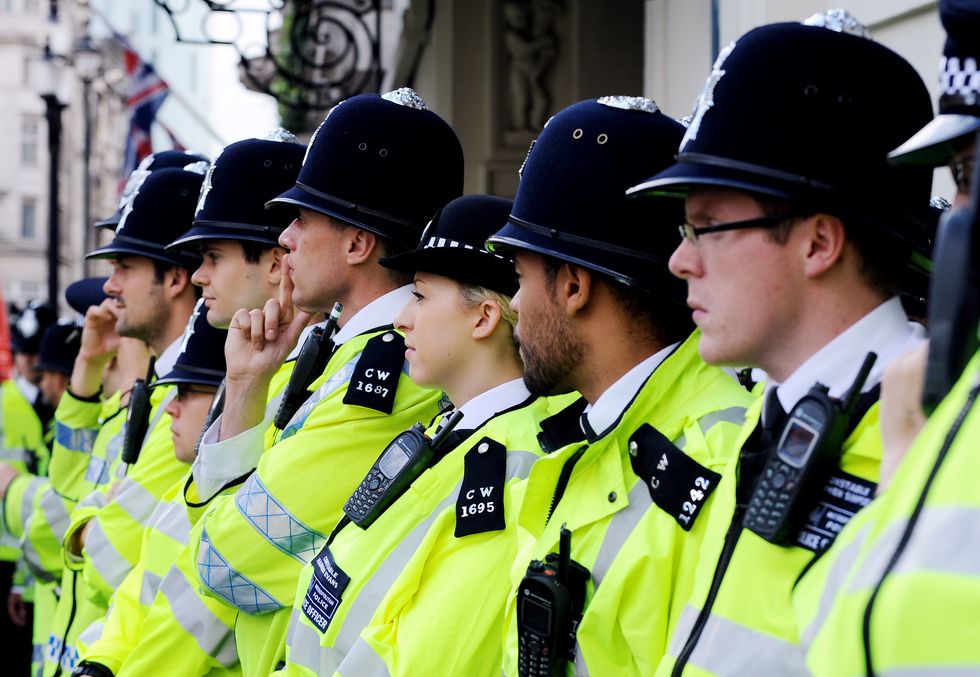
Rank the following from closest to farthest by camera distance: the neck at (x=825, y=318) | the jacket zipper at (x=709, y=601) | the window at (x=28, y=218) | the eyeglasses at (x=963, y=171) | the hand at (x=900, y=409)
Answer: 1. the hand at (x=900, y=409)
2. the eyeglasses at (x=963, y=171)
3. the jacket zipper at (x=709, y=601)
4. the neck at (x=825, y=318)
5. the window at (x=28, y=218)

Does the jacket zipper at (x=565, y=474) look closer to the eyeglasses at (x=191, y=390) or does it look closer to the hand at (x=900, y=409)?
the hand at (x=900, y=409)

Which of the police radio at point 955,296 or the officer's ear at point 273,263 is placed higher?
the police radio at point 955,296

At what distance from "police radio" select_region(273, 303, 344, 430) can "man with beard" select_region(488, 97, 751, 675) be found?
1.06 metres

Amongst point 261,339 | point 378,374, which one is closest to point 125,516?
point 261,339

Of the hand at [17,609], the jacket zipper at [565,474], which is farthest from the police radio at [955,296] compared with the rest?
the hand at [17,609]

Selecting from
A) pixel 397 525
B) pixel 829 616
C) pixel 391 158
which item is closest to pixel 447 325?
pixel 397 525

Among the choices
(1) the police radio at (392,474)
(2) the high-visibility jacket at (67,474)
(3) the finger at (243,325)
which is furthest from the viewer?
(2) the high-visibility jacket at (67,474)

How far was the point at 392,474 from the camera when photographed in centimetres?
334

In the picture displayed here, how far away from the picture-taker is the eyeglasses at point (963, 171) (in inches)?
74.3

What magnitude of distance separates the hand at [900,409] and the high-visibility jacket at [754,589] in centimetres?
38

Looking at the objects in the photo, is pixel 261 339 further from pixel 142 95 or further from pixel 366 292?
pixel 142 95

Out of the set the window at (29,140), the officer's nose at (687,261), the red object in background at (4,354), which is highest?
the window at (29,140)

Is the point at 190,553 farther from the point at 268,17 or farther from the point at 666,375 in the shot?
the point at 268,17

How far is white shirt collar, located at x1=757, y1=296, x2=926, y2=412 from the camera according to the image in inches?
89.0
